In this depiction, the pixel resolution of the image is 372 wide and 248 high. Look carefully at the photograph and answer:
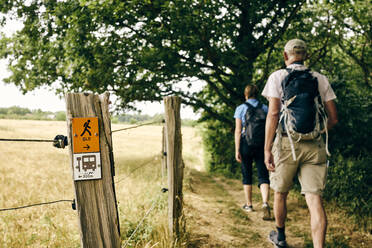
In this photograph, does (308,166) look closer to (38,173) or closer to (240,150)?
(240,150)

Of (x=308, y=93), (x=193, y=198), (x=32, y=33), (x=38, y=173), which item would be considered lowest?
(x=193, y=198)

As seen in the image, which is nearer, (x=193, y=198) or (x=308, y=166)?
(x=308, y=166)

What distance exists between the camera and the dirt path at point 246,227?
12.1 feet

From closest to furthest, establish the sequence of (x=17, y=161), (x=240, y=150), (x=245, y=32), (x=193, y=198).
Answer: (x=240, y=150)
(x=193, y=198)
(x=17, y=161)
(x=245, y=32)

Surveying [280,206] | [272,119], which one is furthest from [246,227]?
[272,119]

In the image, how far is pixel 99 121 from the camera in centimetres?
185

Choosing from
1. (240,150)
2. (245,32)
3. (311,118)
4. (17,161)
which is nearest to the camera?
(311,118)

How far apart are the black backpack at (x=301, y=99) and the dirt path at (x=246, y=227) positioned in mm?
1658

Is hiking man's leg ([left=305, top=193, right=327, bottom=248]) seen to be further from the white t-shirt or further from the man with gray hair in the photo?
the white t-shirt

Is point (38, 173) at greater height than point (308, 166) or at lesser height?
lesser

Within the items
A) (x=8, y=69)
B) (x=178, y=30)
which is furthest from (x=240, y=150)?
(x=8, y=69)

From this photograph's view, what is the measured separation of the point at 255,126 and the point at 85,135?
128 inches

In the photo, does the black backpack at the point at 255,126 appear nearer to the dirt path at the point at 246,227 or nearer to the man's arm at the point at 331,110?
the dirt path at the point at 246,227

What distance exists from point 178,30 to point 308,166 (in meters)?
4.64
